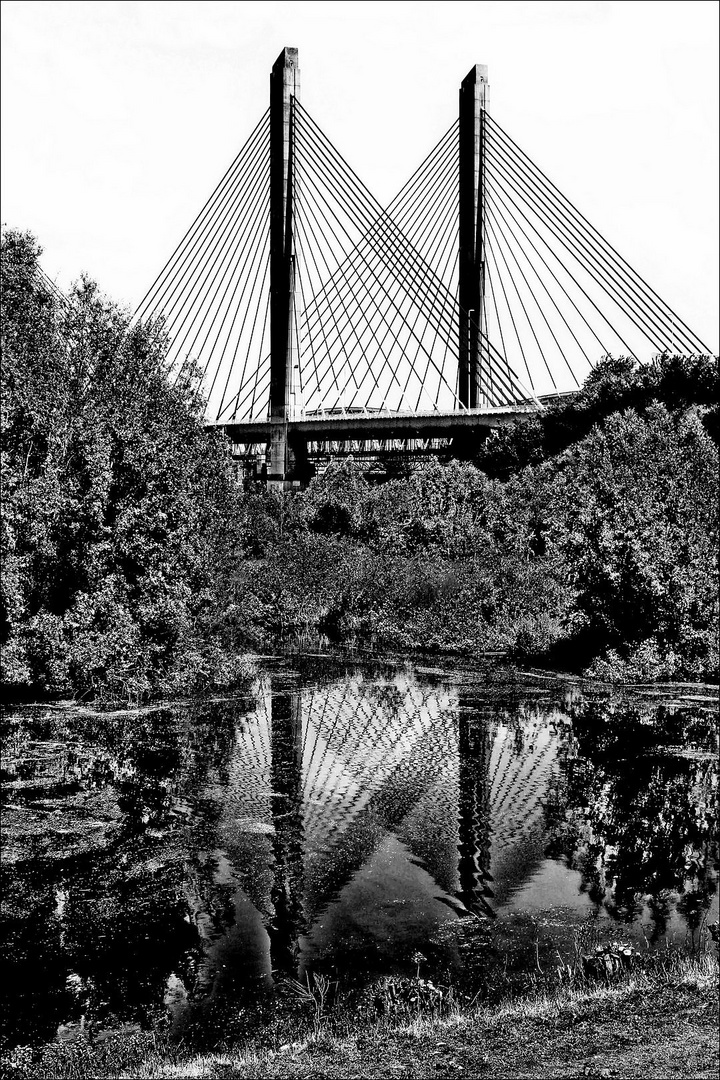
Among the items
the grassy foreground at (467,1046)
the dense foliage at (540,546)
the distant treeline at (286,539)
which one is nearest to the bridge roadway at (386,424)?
the dense foliage at (540,546)

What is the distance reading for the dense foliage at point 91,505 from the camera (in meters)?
17.4

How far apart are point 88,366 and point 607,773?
431 inches

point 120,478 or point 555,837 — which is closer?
point 555,837

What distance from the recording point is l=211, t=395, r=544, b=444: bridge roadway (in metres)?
42.1

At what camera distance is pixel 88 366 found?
19.1 m

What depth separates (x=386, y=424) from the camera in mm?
43750

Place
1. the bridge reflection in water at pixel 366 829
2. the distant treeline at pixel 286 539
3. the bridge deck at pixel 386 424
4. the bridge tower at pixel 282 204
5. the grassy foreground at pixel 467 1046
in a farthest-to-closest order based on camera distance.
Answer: the bridge tower at pixel 282 204
the bridge deck at pixel 386 424
the distant treeline at pixel 286 539
the bridge reflection in water at pixel 366 829
the grassy foreground at pixel 467 1046

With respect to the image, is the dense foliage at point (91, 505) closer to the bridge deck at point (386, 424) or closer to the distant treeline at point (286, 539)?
the distant treeline at point (286, 539)

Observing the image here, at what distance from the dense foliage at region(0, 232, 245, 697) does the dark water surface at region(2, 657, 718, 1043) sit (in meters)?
1.20

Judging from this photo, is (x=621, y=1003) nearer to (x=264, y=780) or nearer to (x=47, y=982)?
(x=47, y=982)

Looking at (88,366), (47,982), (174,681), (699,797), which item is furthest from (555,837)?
(88,366)

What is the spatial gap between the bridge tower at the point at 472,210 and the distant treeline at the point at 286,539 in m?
5.81

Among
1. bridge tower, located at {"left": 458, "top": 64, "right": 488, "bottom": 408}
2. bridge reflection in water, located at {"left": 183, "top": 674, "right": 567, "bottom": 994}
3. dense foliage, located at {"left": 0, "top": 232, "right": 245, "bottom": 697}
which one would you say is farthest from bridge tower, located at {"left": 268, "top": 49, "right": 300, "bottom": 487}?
bridge reflection in water, located at {"left": 183, "top": 674, "right": 567, "bottom": 994}

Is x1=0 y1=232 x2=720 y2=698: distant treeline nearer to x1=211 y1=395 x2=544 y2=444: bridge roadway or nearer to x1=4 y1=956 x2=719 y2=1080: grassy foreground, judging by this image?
x1=211 y1=395 x2=544 y2=444: bridge roadway
